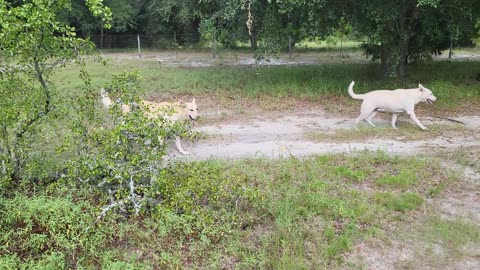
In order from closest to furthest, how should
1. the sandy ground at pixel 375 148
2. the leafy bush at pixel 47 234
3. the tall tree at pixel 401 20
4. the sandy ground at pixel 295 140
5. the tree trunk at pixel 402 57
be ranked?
the leafy bush at pixel 47 234, the sandy ground at pixel 375 148, the sandy ground at pixel 295 140, the tall tree at pixel 401 20, the tree trunk at pixel 402 57

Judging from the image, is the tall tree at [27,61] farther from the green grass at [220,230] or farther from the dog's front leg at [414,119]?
the dog's front leg at [414,119]

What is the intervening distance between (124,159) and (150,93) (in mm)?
7839

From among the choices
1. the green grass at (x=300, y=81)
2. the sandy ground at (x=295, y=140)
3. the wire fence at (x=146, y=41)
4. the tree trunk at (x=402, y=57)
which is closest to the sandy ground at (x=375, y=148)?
the sandy ground at (x=295, y=140)

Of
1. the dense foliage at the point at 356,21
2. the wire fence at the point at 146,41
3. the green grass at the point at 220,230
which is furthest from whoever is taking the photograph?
the wire fence at the point at 146,41

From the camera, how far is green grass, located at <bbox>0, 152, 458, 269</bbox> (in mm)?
4484

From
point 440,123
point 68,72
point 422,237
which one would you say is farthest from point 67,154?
point 68,72

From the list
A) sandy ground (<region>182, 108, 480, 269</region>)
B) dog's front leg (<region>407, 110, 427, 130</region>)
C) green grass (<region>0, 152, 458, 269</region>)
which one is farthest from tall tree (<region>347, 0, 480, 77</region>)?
green grass (<region>0, 152, 458, 269</region>)

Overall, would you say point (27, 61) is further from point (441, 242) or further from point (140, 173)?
point (441, 242)

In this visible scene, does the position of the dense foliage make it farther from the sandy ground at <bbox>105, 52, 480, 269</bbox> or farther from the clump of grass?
the clump of grass

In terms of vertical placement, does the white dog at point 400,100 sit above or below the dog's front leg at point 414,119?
above

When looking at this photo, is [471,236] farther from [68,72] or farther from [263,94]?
[68,72]

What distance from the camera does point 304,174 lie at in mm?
6516

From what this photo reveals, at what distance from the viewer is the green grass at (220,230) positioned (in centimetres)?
448

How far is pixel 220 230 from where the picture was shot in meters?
4.89
